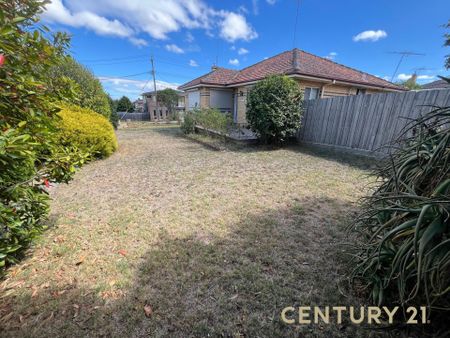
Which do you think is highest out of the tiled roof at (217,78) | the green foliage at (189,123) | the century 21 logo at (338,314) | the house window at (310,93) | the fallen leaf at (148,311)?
the tiled roof at (217,78)

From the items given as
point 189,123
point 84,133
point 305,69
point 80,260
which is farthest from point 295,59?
point 80,260

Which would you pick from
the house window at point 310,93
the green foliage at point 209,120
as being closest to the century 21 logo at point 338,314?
the green foliage at point 209,120

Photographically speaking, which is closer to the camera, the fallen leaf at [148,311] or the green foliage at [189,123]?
the fallen leaf at [148,311]

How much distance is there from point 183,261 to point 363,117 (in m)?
6.85

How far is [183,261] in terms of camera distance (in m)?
2.33

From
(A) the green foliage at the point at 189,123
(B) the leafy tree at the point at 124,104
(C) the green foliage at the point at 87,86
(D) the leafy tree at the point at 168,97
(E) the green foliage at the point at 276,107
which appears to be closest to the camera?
(E) the green foliage at the point at 276,107

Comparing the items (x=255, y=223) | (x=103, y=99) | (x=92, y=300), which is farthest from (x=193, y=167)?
(x=103, y=99)

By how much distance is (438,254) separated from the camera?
3.87 ft

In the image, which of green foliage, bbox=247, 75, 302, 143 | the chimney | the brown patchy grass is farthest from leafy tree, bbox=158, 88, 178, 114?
the brown patchy grass

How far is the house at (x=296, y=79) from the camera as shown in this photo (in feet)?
32.6

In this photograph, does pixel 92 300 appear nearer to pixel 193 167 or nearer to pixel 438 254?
pixel 438 254

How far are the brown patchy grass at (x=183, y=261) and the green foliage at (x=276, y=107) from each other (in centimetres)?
337

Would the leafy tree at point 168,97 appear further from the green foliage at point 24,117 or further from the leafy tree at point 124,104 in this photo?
the green foliage at point 24,117

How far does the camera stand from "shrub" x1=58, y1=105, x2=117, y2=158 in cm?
567
